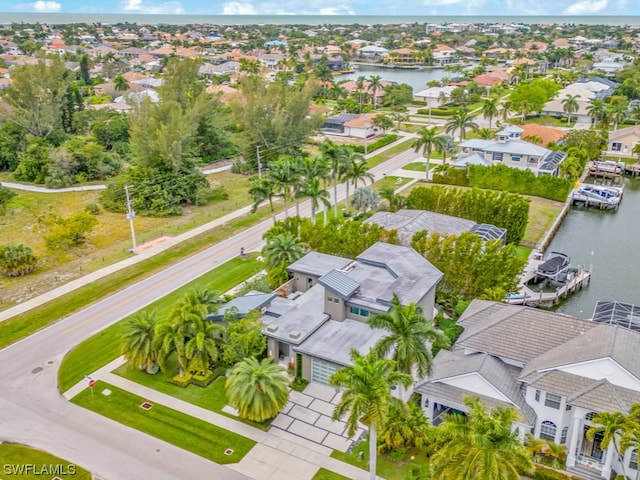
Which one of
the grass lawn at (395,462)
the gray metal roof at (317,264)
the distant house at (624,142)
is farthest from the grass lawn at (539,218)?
the grass lawn at (395,462)

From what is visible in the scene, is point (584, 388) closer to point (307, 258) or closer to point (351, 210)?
point (307, 258)

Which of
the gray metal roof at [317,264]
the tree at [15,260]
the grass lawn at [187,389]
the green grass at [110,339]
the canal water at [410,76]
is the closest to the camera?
the grass lawn at [187,389]

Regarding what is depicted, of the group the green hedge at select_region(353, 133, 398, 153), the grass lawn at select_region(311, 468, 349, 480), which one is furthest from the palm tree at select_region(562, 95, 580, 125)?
the grass lawn at select_region(311, 468, 349, 480)

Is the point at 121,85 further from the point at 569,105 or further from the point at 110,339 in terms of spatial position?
the point at 110,339

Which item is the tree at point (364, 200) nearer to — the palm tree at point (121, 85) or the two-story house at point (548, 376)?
the two-story house at point (548, 376)

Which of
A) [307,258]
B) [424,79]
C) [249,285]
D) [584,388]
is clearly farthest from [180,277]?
[424,79]

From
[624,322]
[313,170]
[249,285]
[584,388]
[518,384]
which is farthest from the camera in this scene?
[313,170]

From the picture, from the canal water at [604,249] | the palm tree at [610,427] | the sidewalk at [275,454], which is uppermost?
the palm tree at [610,427]
